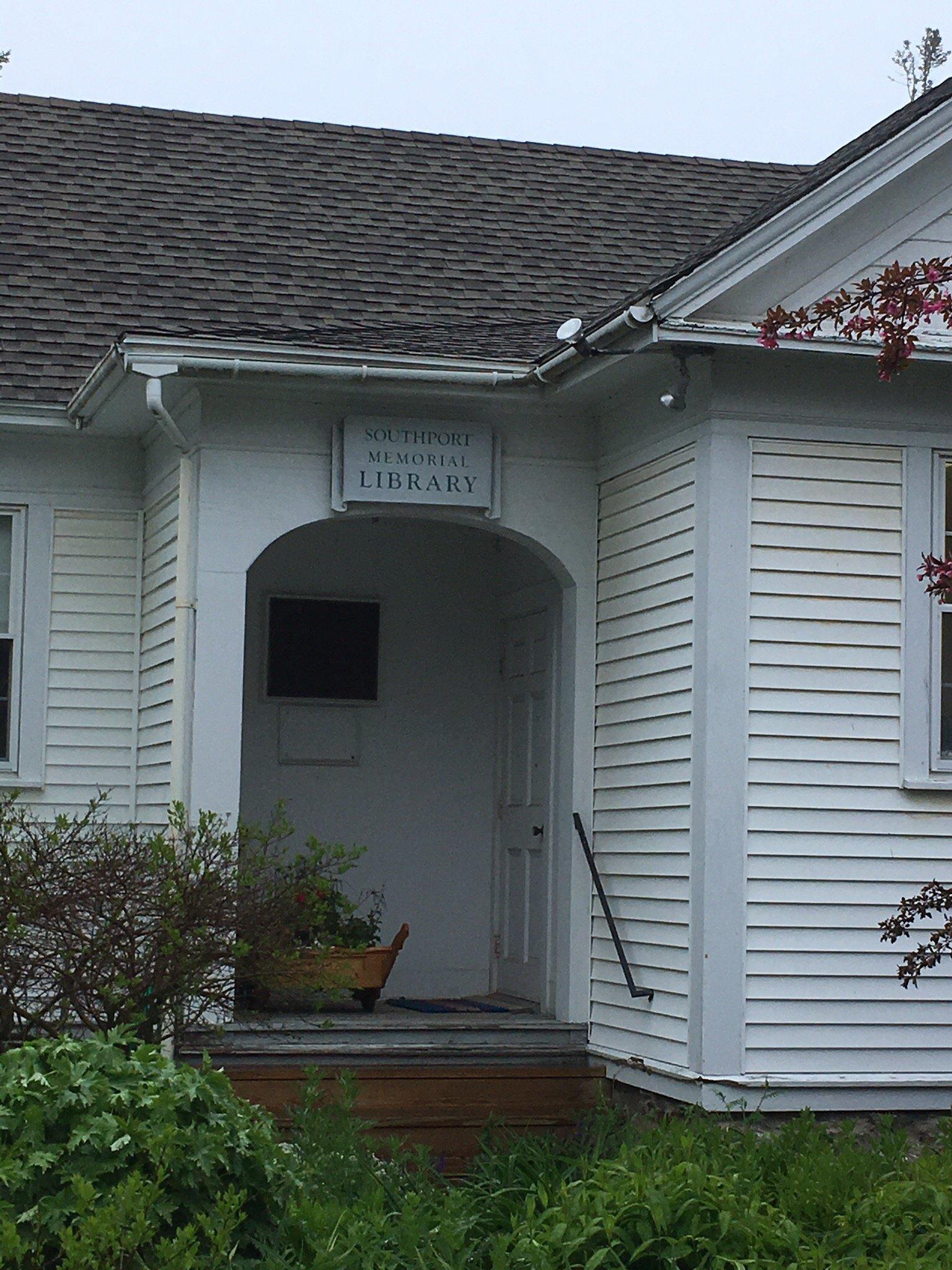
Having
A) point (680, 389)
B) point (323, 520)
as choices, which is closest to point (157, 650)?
point (323, 520)

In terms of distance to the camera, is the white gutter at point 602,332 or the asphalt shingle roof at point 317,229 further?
the asphalt shingle roof at point 317,229

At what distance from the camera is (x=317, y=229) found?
1266cm

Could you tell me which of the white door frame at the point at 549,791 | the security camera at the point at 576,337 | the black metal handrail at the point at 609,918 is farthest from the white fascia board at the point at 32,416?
the black metal handrail at the point at 609,918

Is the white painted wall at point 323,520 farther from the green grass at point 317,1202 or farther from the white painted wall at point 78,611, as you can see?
the green grass at point 317,1202

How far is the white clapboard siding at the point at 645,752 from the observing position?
8.66 m

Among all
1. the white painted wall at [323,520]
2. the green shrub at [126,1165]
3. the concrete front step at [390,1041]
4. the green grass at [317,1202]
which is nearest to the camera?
the green shrub at [126,1165]

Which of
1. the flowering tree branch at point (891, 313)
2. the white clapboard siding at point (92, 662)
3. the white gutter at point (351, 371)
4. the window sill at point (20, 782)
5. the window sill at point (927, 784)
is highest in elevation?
the white gutter at point (351, 371)

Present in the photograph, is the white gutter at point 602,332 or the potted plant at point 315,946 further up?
the white gutter at point 602,332

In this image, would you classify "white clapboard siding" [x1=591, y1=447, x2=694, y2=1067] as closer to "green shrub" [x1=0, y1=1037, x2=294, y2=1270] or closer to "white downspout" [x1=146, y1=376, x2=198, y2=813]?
"white downspout" [x1=146, y1=376, x2=198, y2=813]

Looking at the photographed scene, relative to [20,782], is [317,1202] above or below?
below

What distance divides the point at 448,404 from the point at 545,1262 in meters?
5.16

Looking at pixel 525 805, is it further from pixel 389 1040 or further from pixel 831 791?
pixel 831 791

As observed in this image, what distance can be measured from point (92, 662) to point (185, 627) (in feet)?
5.64

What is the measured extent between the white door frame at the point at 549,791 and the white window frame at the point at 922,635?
2076mm
